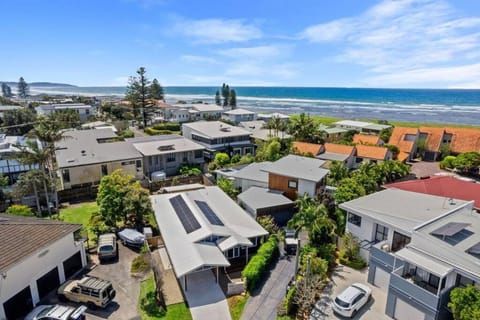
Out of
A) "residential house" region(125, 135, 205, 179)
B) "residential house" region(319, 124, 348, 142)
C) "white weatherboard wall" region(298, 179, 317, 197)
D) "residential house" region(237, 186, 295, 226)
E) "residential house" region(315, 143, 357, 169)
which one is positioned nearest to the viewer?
"residential house" region(237, 186, 295, 226)

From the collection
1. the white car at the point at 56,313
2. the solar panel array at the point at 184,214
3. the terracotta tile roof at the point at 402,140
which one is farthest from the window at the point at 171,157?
the terracotta tile roof at the point at 402,140

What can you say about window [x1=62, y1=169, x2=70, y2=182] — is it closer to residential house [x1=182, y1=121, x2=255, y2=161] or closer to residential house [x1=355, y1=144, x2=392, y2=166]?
residential house [x1=182, y1=121, x2=255, y2=161]

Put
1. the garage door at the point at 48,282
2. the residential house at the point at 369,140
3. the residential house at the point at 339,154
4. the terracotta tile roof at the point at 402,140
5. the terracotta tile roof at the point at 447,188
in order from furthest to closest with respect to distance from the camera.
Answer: the residential house at the point at 369,140 → the terracotta tile roof at the point at 402,140 → the residential house at the point at 339,154 → the terracotta tile roof at the point at 447,188 → the garage door at the point at 48,282

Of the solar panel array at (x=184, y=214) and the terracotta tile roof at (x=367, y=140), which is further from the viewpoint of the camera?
the terracotta tile roof at (x=367, y=140)

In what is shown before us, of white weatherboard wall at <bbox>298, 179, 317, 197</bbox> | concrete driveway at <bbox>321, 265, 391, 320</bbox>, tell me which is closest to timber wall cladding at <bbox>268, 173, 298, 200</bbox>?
white weatherboard wall at <bbox>298, 179, 317, 197</bbox>

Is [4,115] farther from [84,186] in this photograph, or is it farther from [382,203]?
[382,203]

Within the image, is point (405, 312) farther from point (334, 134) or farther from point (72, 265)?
point (334, 134)

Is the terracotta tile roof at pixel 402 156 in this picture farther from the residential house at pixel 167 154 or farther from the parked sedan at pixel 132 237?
the parked sedan at pixel 132 237

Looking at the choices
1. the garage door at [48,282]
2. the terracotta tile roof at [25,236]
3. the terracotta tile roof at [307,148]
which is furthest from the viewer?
the terracotta tile roof at [307,148]
